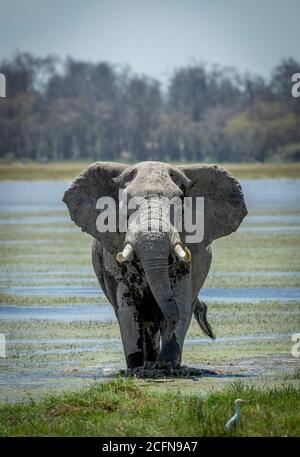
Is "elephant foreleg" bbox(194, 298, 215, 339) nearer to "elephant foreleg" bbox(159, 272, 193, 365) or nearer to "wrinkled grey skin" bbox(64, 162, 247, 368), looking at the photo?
"wrinkled grey skin" bbox(64, 162, 247, 368)

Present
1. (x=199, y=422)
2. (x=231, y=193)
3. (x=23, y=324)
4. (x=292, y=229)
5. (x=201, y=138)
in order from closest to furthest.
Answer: (x=199, y=422)
(x=231, y=193)
(x=23, y=324)
(x=292, y=229)
(x=201, y=138)

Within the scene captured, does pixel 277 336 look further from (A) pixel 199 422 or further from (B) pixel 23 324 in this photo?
(A) pixel 199 422

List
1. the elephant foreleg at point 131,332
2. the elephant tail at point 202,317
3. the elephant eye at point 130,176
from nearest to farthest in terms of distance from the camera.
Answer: the elephant foreleg at point 131,332 < the elephant eye at point 130,176 < the elephant tail at point 202,317

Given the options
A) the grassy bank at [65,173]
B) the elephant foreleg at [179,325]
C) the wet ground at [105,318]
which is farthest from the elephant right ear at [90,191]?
the grassy bank at [65,173]

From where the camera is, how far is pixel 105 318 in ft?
58.0

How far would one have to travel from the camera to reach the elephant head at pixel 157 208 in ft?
41.7

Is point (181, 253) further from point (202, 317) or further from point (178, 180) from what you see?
point (202, 317)

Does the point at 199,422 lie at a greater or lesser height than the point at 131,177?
lesser

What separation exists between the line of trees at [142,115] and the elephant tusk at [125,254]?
99777 millimetres

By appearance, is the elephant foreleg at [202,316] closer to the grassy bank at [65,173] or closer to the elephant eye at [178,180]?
the elephant eye at [178,180]

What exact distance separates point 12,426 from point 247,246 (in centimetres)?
1772

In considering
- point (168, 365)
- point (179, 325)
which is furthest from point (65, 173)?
point (168, 365)

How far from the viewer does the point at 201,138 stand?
123688 mm

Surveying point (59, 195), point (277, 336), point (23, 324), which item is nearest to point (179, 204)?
point (277, 336)
